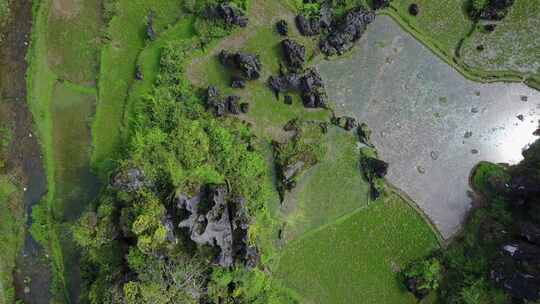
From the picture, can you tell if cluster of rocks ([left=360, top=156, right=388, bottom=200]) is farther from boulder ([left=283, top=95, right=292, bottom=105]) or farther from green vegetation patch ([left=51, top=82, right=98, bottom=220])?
green vegetation patch ([left=51, top=82, right=98, bottom=220])

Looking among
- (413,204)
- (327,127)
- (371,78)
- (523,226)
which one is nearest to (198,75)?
(327,127)

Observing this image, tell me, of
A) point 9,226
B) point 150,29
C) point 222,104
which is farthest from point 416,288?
point 9,226

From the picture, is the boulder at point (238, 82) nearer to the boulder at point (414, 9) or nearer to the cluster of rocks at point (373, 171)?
the cluster of rocks at point (373, 171)

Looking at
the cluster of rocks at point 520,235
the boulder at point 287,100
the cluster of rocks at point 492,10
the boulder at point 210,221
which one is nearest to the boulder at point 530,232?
the cluster of rocks at point 520,235

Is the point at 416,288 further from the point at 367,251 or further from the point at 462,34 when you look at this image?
the point at 462,34

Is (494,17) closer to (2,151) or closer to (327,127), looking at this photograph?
(327,127)

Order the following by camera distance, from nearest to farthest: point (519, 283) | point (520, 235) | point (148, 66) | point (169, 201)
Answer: point (169, 201) < point (519, 283) < point (520, 235) < point (148, 66)
